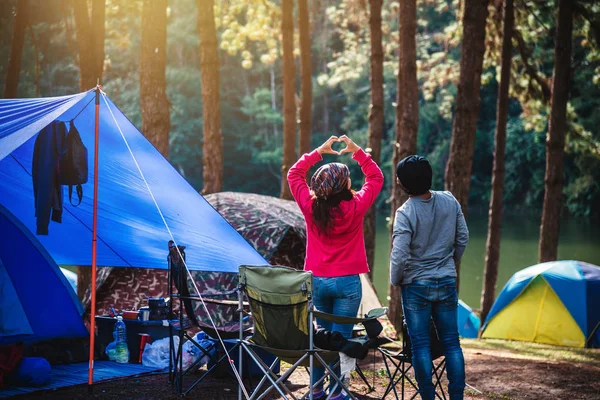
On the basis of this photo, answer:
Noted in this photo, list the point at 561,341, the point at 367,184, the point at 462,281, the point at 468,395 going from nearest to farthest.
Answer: the point at 367,184 < the point at 468,395 < the point at 561,341 < the point at 462,281

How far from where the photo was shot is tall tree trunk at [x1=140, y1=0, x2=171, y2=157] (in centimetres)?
836

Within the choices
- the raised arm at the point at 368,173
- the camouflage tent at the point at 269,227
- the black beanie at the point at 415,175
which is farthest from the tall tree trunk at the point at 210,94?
the black beanie at the point at 415,175

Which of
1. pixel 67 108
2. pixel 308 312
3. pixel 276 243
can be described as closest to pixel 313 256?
pixel 308 312

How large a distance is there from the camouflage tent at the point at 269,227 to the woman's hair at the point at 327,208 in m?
3.06

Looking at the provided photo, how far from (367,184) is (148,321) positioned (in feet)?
7.99

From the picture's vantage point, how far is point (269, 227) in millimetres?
7625

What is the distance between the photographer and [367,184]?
4.65 meters

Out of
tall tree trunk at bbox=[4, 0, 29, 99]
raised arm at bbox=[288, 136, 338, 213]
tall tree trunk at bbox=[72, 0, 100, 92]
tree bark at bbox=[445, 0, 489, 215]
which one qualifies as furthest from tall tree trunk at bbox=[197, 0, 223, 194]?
raised arm at bbox=[288, 136, 338, 213]

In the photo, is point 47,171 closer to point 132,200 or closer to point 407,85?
point 132,200

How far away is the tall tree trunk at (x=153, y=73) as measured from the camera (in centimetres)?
836

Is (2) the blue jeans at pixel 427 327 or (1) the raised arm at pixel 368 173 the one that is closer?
(2) the blue jeans at pixel 427 327

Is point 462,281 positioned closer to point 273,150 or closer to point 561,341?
point 561,341

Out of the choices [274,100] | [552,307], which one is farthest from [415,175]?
[274,100]

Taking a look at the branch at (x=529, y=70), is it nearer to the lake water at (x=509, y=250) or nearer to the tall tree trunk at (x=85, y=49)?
the lake water at (x=509, y=250)
